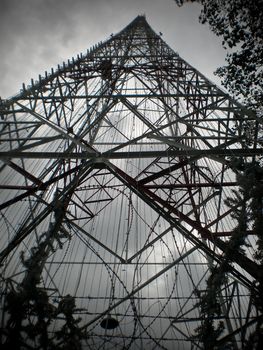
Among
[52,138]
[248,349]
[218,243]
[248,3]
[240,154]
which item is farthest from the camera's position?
[248,3]

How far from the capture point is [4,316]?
3.26 meters

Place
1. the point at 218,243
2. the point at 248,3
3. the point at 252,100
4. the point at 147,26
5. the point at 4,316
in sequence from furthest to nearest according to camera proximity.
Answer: the point at 147,26, the point at 252,100, the point at 248,3, the point at 218,243, the point at 4,316

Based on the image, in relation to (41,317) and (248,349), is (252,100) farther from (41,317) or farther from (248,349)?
(41,317)

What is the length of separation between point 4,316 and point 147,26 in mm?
20271

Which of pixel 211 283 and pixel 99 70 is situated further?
pixel 99 70

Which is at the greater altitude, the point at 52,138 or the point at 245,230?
the point at 52,138

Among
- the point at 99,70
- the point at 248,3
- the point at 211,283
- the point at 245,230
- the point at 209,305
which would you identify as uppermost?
the point at 99,70

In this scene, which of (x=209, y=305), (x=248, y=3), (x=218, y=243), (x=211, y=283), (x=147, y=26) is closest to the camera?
(x=209, y=305)

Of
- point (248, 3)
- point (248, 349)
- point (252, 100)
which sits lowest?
point (248, 349)

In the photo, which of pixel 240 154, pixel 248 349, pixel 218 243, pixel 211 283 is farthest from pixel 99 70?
pixel 248 349

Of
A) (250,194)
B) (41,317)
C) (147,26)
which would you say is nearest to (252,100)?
(250,194)

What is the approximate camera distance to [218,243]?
15.9 feet

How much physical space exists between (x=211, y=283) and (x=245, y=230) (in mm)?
995

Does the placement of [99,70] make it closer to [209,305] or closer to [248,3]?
[248,3]
